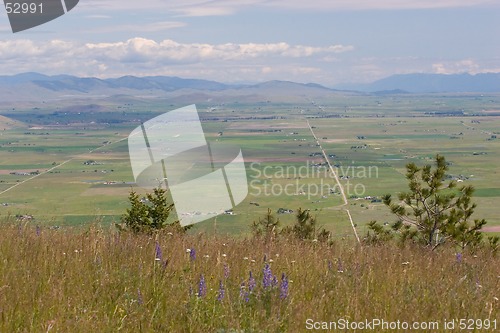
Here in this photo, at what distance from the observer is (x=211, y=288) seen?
15.8ft

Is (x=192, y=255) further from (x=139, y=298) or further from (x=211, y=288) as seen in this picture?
(x=139, y=298)

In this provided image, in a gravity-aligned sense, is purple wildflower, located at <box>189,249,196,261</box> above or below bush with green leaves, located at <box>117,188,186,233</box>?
above

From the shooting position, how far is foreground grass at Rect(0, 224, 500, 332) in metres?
4.02

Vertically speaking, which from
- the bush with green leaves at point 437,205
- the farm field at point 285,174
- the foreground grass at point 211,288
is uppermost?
the foreground grass at point 211,288

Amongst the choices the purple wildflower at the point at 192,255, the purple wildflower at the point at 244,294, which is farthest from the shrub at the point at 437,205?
the purple wildflower at the point at 244,294

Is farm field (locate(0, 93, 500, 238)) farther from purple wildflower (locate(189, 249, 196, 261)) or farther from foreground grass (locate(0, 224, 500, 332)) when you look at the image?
purple wildflower (locate(189, 249, 196, 261))

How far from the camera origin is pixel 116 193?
106 meters

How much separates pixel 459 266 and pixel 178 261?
2.96 meters

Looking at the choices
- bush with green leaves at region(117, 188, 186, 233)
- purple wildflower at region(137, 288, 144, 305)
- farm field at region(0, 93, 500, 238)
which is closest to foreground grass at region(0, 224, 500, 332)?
purple wildflower at region(137, 288, 144, 305)

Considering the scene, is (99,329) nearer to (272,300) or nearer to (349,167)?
(272,300)

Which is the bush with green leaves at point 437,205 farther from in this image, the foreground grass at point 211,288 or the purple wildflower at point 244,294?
the purple wildflower at point 244,294

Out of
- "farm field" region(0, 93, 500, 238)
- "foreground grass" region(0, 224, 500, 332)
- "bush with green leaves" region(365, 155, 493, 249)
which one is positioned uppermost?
"foreground grass" region(0, 224, 500, 332)

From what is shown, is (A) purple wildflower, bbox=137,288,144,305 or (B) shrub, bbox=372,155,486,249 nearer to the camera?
(A) purple wildflower, bbox=137,288,144,305

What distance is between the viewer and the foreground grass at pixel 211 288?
13.2 feet
